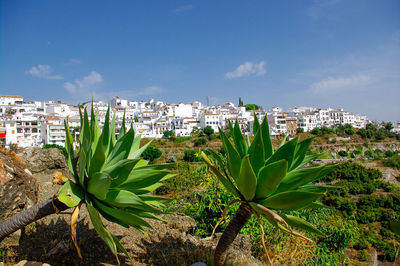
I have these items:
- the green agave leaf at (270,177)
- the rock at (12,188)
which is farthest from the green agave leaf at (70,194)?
the rock at (12,188)

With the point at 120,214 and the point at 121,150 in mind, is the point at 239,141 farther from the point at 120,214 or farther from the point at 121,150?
the point at 120,214

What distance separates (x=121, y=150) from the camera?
2438 mm

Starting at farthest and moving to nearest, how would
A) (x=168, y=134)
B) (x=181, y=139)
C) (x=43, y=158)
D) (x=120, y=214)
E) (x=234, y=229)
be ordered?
(x=168, y=134), (x=181, y=139), (x=43, y=158), (x=234, y=229), (x=120, y=214)

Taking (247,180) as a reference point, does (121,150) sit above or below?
above

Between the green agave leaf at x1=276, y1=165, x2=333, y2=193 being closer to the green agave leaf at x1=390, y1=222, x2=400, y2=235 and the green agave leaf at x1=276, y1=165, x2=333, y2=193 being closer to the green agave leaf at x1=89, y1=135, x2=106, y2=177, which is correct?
the green agave leaf at x1=390, y1=222, x2=400, y2=235

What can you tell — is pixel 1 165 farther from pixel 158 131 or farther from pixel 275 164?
pixel 158 131

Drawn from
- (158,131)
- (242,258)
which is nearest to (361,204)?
(242,258)

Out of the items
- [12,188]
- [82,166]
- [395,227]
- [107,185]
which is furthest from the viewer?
[12,188]

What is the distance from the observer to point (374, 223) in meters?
18.9

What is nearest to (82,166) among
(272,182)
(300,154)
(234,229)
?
(234,229)

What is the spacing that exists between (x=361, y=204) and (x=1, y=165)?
27.2 m

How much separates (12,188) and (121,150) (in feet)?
6.48

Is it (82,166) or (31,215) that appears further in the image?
(31,215)

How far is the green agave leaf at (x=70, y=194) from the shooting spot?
186cm
